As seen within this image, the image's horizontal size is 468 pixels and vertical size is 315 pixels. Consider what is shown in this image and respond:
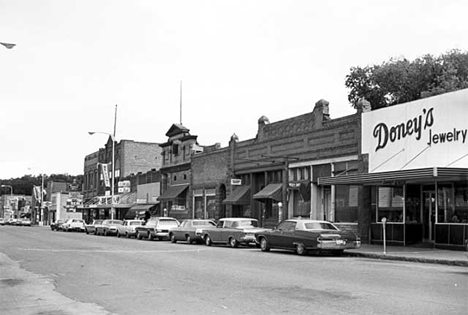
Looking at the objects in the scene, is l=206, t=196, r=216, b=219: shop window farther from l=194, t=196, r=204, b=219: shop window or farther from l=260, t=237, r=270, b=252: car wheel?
l=260, t=237, r=270, b=252: car wheel

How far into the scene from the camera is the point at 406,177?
22.5m

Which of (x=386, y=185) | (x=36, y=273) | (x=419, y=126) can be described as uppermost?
(x=419, y=126)

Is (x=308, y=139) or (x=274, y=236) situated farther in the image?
(x=308, y=139)

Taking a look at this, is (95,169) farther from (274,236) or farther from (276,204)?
(274,236)

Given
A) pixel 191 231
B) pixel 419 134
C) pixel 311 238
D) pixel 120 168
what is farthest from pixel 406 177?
pixel 120 168

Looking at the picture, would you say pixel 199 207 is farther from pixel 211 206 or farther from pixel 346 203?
pixel 346 203

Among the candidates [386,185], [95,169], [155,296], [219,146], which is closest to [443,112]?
[386,185]

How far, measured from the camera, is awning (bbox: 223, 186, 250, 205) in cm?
3797

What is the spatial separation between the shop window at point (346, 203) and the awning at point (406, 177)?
2.88m

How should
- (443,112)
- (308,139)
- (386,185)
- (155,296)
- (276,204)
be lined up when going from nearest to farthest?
1. (155,296)
2. (443,112)
3. (386,185)
4. (308,139)
5. (276,204)

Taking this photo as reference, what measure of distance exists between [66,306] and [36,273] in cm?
601

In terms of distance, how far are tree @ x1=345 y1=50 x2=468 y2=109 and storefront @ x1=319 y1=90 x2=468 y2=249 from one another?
2005 cm

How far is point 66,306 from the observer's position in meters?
10.4

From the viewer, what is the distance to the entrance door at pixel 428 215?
2491 centimetres
